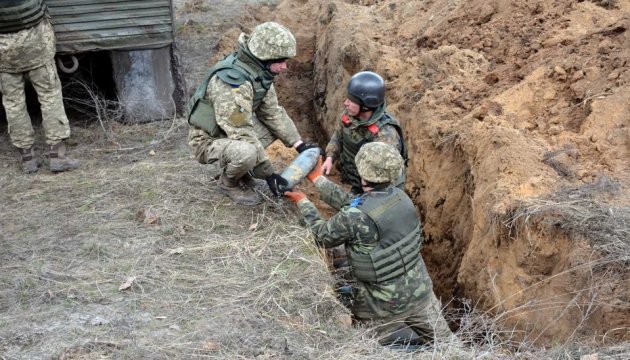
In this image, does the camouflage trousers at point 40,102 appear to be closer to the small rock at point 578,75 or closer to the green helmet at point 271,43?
the green helmet at point 271,43

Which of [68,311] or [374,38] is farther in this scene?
[374,38]

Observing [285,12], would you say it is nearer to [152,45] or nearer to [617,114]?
[152,45]

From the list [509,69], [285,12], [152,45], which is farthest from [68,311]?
[285,12]

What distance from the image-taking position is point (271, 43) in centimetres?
552

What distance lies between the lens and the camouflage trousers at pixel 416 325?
4879 millimetres

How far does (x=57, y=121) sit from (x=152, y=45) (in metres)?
1.63

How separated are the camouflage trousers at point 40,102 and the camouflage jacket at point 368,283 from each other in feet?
11.0

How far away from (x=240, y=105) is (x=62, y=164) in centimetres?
249

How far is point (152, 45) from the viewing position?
805 centimetres

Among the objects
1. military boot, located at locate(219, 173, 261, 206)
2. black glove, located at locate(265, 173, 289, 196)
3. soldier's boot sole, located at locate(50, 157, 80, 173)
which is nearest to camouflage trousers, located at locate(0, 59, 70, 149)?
soldier's boot sole, located at locate(50, 157, 80, 173)

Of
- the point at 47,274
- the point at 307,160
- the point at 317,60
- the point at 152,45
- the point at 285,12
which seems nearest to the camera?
the point at 47,274

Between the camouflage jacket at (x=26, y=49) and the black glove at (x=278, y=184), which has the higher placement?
the camouflage jacket at (x=26, y=49)

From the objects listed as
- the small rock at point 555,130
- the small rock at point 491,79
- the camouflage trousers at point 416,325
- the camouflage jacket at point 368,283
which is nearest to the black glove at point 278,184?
the camouflage jacket at point 368,283

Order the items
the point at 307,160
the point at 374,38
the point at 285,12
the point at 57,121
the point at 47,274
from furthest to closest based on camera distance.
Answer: the point at 285,12 < the point at 374,38 < the point at 57,121 < the point at 307,160 < the point at 47,274
